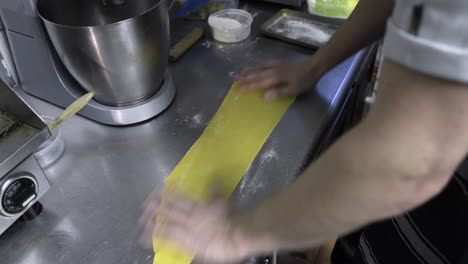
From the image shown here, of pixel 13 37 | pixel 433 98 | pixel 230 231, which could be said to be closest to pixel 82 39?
pixel 13 37

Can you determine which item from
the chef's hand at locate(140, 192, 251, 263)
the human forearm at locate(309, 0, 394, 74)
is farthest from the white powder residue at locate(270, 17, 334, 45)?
the chef's hand at locate(140, 192, 251, 263)

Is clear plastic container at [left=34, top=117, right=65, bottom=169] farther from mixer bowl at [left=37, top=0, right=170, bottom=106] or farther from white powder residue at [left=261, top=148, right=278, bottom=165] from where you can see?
white powder residue at [left=261, top=148, right=278, bottom=165]

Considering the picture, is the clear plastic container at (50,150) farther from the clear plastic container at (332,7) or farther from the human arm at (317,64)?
the clear plastic container at (332,7)

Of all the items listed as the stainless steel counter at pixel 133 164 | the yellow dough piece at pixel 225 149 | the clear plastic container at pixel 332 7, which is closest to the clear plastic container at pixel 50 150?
the stainless steel counter at pixel 133 164

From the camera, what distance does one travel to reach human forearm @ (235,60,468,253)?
0.80 ft

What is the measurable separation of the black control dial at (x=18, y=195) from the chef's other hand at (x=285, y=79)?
385mm

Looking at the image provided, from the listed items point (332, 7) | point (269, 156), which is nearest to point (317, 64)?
point (269, 156)

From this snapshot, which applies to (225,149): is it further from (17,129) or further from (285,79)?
(17,129)

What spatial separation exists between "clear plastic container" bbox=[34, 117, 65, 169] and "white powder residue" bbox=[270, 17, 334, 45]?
502mm

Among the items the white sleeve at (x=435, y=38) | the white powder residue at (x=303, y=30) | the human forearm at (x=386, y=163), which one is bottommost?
the white powder residue at (x=303, y=30)

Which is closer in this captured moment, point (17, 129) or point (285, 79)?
point (17, 129)

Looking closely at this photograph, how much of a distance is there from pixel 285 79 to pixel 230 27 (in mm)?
231

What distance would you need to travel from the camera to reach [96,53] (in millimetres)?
513

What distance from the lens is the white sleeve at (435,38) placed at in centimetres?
23
